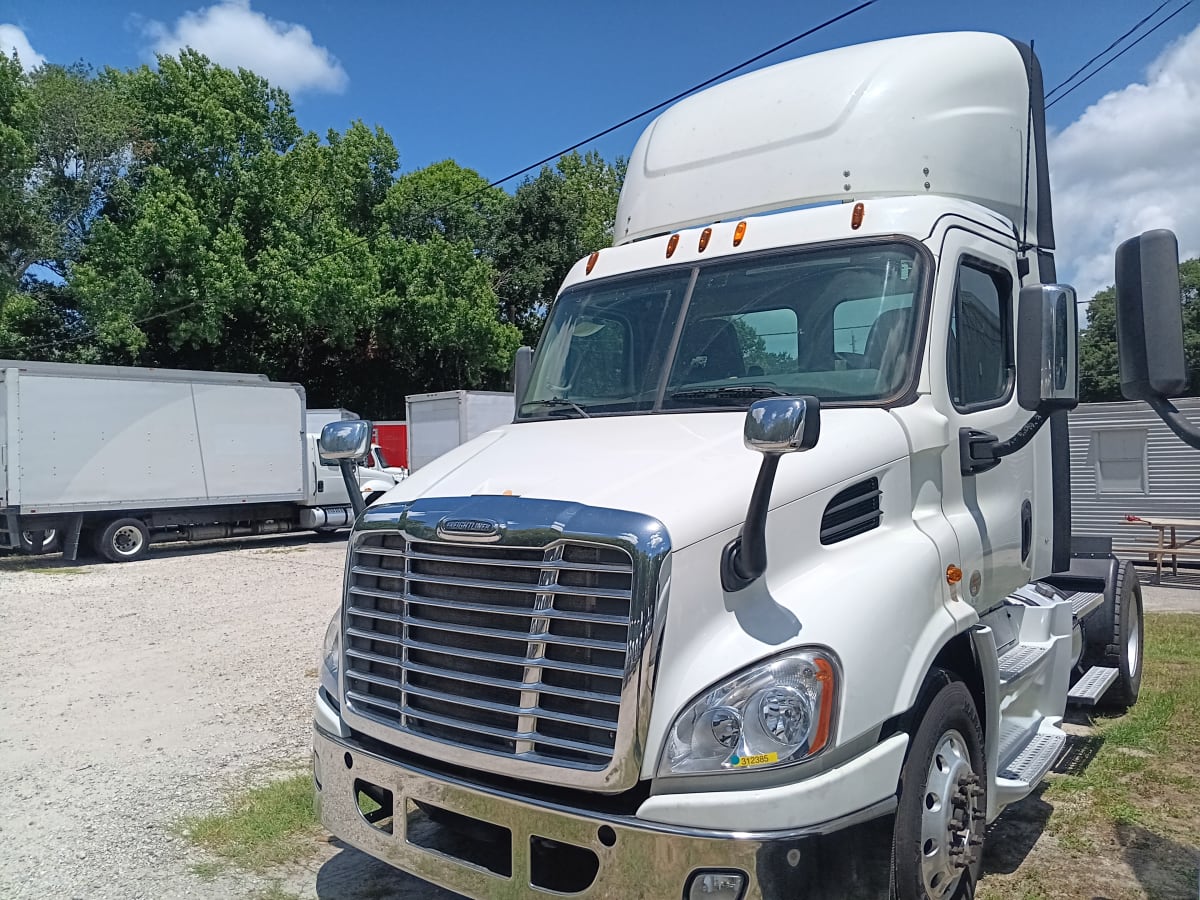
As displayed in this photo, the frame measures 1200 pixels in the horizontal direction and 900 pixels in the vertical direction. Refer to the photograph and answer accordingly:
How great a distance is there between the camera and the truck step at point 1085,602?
5.77 meters

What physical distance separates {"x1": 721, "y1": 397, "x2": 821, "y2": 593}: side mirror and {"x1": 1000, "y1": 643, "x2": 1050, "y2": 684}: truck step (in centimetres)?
189

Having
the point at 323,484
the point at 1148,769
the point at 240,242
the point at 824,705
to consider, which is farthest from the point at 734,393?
the point at 240,242

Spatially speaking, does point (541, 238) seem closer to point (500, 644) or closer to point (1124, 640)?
point (1124, 640)

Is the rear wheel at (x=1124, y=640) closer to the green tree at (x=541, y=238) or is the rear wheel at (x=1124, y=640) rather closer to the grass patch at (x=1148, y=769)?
the grass patch at (x=1148, y=769)

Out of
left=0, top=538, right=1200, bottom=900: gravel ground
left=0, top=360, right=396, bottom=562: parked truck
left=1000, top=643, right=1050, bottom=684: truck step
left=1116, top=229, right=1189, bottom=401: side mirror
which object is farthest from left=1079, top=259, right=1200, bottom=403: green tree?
left=1116, top=229, right=1189, bottom=401: side mirror

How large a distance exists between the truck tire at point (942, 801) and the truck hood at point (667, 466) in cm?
89

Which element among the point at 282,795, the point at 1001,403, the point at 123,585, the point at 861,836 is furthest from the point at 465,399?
the point at 861,836

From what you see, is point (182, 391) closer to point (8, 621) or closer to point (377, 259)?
point (8, 621)

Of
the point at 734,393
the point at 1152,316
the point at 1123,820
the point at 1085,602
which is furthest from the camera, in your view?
the point at 1085,602

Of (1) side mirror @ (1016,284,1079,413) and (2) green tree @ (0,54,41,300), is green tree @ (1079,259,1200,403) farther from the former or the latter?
(1) side mirror @ (1016,284,1079,413)

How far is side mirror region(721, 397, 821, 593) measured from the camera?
281 centimetres

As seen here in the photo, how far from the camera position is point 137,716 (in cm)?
719

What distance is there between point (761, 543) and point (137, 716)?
6.12 metres

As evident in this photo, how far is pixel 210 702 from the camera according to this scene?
7520 mm
